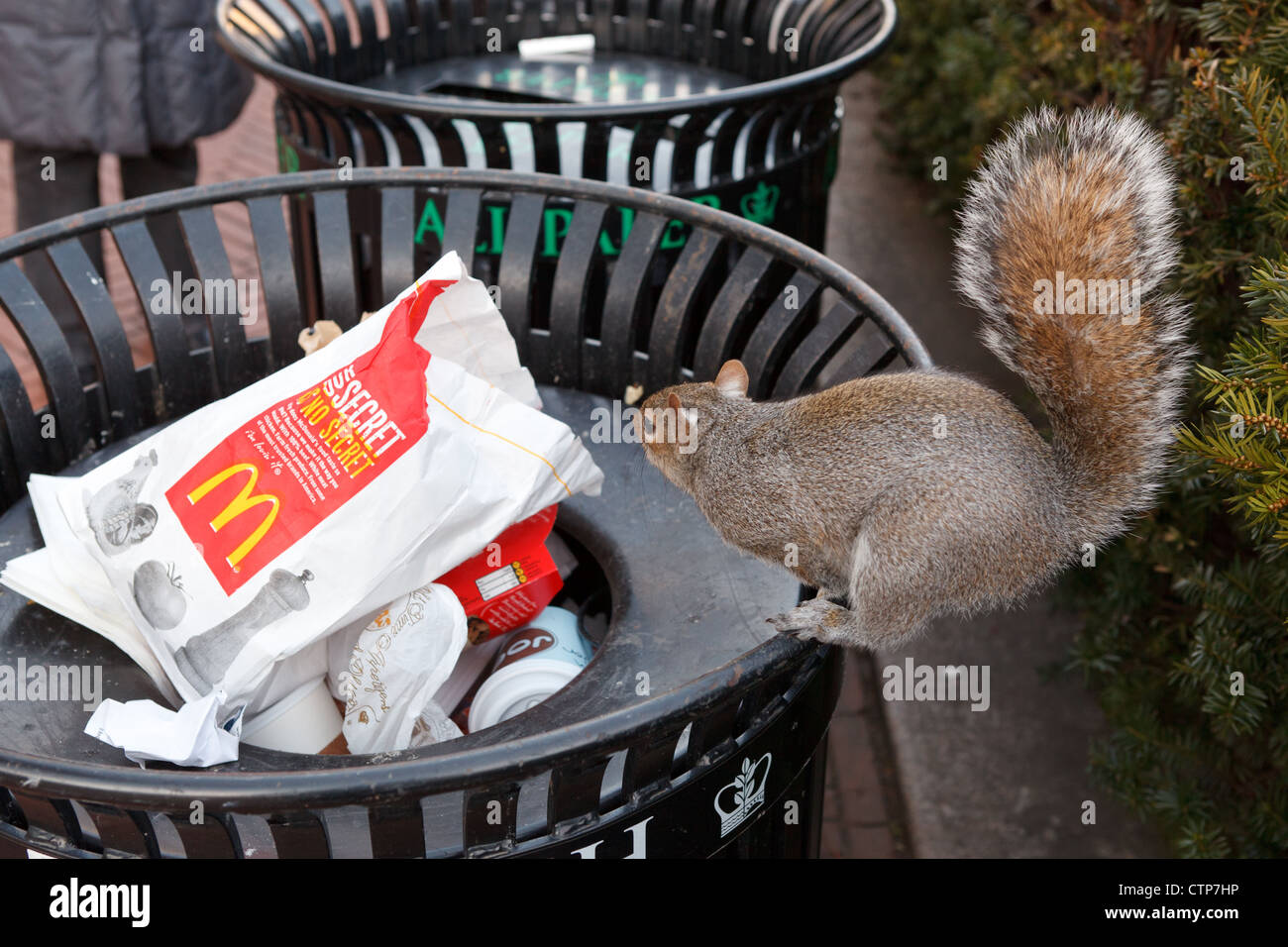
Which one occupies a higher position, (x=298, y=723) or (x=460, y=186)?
(x=460, y=186)

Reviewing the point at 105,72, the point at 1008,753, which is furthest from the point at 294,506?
the point at 105,72

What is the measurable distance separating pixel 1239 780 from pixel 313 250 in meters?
2.15

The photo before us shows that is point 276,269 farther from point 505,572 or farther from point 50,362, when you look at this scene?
point 505,572

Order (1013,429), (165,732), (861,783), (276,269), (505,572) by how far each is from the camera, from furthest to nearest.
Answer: (861,783) → (276,269) → (505,572) → (1013,429) → (165,732)

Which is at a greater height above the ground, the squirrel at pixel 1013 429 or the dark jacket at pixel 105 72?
the dark jacket at pixel 105 72

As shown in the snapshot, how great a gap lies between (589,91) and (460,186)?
1077mm

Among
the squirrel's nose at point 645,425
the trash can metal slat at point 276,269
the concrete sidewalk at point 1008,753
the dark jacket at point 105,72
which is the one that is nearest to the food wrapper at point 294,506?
the squirrel's nose at point 645,425

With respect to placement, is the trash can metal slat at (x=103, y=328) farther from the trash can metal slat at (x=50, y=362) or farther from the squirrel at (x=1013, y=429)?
the squirrel at (x=1013, y=429)

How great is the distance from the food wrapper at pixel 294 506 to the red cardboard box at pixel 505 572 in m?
0.11

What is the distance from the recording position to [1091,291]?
1555 millimetres

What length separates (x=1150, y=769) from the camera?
241 centimetres

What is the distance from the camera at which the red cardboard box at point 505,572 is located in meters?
1.70

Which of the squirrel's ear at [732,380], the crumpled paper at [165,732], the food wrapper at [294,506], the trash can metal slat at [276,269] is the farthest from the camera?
the trash can metal slat at [276,269]

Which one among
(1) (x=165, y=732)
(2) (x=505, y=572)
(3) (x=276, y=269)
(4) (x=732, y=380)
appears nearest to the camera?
(1) (x=165, y=732)
